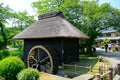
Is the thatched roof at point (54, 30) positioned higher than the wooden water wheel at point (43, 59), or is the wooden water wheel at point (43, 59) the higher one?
the thatched roof at point (54, 30)

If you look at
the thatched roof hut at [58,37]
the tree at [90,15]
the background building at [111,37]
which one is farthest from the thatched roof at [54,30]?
the background building at [111,37]

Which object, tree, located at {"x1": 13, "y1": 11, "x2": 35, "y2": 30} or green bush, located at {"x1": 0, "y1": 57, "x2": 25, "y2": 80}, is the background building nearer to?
tree, located at {"x1": 13, "y1": 11, "x2": 35, "y2": 30}

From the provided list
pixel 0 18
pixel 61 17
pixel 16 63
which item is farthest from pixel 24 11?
pixel 16 63

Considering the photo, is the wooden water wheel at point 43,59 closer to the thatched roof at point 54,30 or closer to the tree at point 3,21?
the thatched roof at point 54,30

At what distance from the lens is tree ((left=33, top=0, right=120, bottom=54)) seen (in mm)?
22453

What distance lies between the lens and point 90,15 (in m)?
22.7

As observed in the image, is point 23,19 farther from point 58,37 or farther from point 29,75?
point 29,75

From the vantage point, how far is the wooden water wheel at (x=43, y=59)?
12.8 m

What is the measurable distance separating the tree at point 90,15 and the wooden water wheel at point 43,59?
31.2 ft

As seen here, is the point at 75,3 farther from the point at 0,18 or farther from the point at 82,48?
the point at 0,18

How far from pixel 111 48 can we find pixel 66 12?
42.7ft

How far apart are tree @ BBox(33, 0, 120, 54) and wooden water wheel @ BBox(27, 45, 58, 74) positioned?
31.2 ft

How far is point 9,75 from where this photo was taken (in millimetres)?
9109

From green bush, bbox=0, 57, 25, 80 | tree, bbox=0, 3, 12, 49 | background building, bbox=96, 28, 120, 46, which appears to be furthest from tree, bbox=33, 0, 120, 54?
background building, bbox=96, 28, 120, 46
